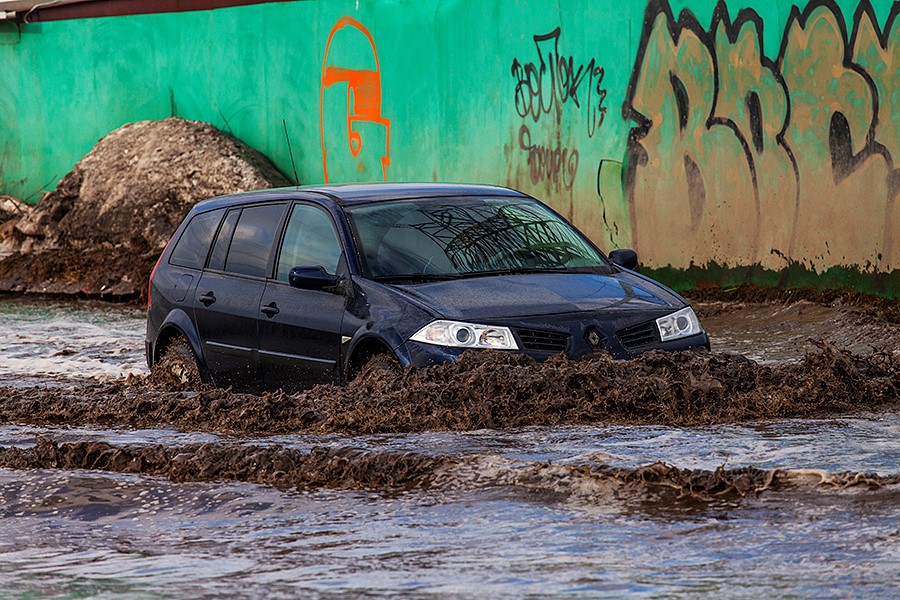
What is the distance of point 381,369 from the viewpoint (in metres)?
8.26

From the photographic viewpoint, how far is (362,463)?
6.84 m

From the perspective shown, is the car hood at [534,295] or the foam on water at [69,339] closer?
the car hood at [534,295]

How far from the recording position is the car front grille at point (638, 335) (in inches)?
328

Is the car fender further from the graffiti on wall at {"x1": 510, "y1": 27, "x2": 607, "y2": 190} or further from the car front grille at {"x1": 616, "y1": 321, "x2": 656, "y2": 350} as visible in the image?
the graffiti on wall at {"x1": 510, "y1": 27, "x2": 607, "y2": 190}

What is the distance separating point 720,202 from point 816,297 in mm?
1408

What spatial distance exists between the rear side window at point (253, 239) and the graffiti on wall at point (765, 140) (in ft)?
18.5

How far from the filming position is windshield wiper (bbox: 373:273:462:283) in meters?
8.71

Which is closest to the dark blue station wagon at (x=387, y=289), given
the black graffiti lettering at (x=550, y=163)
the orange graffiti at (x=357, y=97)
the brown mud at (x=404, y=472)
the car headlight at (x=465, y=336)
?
the car headlight at (x=465, y=336)

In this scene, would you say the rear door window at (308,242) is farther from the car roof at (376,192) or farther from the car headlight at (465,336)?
the car headlight at (465,336)

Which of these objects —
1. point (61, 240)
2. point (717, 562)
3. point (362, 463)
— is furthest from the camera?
point (61, 240)

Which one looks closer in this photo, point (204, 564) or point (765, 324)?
point (204, 564)

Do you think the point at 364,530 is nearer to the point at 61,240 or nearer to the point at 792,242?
the point at 792,242

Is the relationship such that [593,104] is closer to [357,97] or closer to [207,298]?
[357,97]

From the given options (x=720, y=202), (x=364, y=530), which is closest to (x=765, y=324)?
(x=720, y=202)
